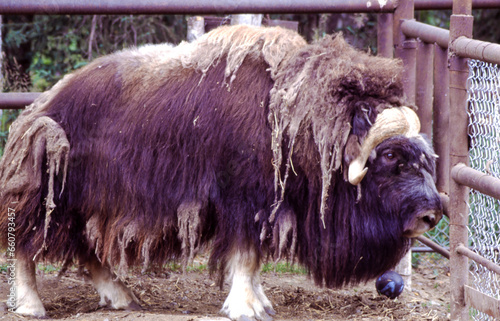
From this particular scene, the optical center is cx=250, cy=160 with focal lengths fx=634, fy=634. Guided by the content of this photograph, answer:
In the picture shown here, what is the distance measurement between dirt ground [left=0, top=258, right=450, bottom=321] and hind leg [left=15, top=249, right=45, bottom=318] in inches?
2.6

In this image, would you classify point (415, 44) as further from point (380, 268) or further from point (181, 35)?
point (181, 35)

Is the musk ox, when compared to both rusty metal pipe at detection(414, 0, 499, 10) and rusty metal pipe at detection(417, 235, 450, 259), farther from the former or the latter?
rusty metal pipe at detection(414, 0, 499, 10)

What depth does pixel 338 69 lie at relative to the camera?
2805 mm

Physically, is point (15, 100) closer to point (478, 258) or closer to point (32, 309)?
point (32, 309)

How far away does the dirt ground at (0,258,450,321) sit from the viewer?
3066 mm

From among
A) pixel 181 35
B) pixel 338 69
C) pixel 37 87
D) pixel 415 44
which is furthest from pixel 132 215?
pixel 181 35

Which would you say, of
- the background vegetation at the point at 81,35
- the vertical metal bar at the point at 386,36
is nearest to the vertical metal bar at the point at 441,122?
the vertical metal bar at the point at 386,36

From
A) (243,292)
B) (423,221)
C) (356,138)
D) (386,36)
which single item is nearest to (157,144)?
(243,292)

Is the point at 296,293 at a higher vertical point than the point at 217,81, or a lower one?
lower

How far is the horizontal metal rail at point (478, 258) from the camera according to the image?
92.7 inches

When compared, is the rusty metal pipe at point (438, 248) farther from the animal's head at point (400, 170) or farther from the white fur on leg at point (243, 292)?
the white fur on leg at point (243, 292)

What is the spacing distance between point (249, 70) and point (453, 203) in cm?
108

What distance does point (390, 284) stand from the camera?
3254 millimetres

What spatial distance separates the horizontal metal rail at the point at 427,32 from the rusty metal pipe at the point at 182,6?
6.8 inches
